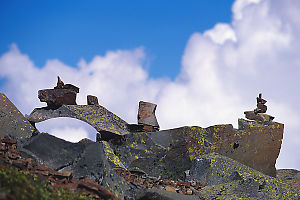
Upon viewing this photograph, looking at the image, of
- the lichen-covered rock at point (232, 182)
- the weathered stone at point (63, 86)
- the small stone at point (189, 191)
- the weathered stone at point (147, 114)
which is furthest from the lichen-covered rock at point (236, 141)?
the weathered stone at point (63, 86)

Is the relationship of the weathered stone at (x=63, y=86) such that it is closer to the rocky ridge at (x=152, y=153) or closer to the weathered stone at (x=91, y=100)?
the rocky ridge at (x=152, y=153)

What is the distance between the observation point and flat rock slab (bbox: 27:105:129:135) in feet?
25.0

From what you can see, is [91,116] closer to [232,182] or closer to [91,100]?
[91,100]

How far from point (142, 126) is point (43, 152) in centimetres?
326

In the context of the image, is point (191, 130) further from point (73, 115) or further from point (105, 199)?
point (105, 199)

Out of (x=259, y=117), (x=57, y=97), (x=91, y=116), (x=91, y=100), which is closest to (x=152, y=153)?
(x=91, y=116)

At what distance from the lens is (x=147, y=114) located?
8586 millimetres

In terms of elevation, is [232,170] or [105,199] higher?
[232,170]

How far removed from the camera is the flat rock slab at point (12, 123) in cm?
663

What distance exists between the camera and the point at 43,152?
5391 mm

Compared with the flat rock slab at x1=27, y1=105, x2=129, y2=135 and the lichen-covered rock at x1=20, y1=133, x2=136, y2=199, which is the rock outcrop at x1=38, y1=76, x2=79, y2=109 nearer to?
the flat rock slab at x1=27, y1=105, x2=129, y2=135

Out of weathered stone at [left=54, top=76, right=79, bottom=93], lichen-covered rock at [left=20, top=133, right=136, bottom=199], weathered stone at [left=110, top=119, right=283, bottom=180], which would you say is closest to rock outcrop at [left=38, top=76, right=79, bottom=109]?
weathered stone at [left=54, top=76, right=79, bottom=93]

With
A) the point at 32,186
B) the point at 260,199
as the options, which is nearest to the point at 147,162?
the point at 260,199

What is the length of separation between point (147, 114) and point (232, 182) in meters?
3.01
